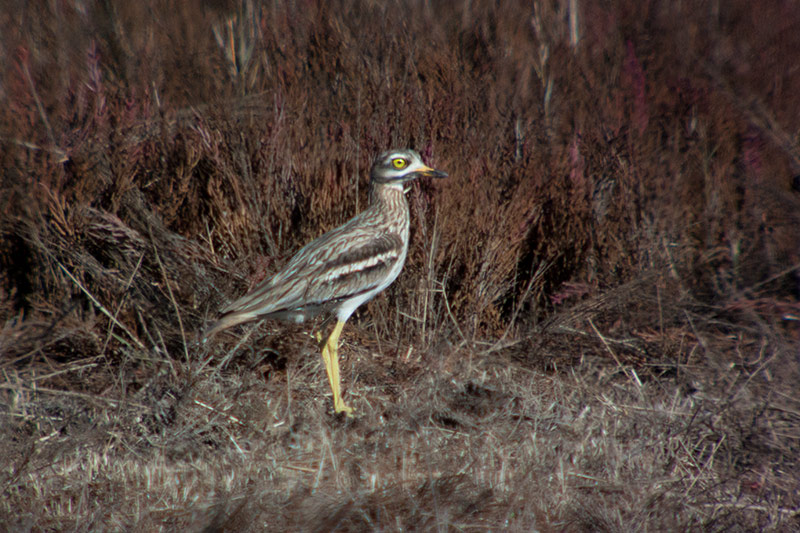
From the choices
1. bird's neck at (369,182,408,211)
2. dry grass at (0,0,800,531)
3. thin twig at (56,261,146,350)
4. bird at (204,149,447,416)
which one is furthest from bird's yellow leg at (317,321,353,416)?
thin twig at (56,261,146,350)

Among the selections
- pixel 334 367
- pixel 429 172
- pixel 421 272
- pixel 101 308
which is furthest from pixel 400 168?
pixel 101 308

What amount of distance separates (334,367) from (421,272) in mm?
873

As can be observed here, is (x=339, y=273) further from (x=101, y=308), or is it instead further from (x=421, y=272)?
(x=101, y=308)

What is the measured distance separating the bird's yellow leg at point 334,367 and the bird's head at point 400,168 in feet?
2.88

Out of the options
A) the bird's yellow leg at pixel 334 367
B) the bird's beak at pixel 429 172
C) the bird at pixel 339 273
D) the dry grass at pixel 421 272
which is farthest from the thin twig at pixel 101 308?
the bird's beak at pixel 429 172

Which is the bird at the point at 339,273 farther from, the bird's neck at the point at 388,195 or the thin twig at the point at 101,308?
the thin twig at the point at 101,308

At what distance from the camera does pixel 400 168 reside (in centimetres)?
403

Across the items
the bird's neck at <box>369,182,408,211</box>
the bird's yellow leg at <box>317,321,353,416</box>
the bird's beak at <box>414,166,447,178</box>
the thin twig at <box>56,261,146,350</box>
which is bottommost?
the bird's yellow leg at <box>317,321,353,416</box>

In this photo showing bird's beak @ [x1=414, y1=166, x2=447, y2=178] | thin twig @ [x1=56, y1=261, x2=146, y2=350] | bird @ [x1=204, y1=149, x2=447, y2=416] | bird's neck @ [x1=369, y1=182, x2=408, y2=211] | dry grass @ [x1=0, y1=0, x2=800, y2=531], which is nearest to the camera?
dry grass @ [x1=0, y1=0, x2=800, y2=531]

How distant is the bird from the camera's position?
3.70 metres

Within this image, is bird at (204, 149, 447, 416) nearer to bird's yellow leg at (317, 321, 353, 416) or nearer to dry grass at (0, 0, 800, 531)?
bird's yellow leg at (317, 321, 353, 416)

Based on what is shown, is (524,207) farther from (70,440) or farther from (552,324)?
(70,440)

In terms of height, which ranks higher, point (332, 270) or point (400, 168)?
point (400, 168)

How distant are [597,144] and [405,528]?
9.47 ft
